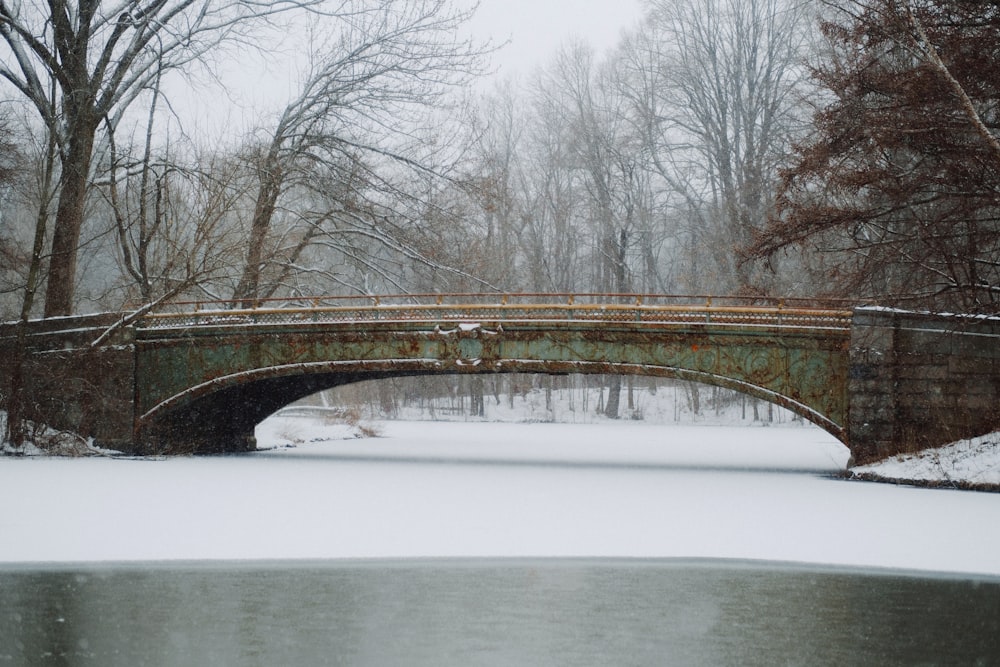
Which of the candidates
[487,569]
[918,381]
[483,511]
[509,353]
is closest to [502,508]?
[483,511]

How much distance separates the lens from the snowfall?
12.1m

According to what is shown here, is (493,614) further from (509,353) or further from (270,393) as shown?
(270,393)

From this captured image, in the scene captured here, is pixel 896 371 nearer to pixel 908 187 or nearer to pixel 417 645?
pixel 908 187

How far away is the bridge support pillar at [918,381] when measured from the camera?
18984 mm

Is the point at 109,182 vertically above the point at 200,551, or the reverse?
the point at 109,182

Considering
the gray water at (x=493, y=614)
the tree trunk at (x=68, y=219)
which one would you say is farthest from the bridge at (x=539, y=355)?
the gray water at (x=493, y=614)

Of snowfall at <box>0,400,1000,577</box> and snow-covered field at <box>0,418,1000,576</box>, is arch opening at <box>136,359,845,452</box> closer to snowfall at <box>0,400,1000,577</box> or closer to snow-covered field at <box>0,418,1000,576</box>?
snowfall at <box>0,400,1000,577</box>

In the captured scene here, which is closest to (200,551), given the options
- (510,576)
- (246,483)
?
(510,576)

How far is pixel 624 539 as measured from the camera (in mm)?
12906

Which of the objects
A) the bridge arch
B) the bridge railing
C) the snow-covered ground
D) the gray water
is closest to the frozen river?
the gray water

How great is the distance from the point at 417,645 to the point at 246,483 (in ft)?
35.7

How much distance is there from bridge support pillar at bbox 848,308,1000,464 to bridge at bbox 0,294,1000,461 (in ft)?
0.07

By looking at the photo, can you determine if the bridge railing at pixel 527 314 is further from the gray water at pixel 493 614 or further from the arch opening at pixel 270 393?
the gray water at pixel 493 614

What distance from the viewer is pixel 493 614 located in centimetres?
912
